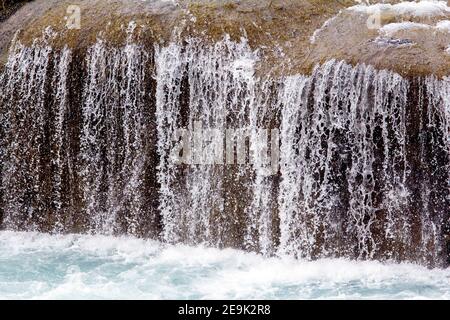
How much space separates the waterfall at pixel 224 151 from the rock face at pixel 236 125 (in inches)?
0.7

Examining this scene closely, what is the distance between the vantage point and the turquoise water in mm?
9406

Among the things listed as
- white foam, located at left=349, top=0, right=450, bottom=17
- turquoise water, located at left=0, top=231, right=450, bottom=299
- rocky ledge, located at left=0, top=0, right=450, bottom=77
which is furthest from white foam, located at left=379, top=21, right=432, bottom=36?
turquoise water, located at left=0, top=231, right=450, bottom=299

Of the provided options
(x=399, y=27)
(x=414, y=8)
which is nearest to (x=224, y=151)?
(x=399, y=27)

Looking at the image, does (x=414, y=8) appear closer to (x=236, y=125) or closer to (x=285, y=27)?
(x=285, y=27)

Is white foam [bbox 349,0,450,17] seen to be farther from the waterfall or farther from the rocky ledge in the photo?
the waterfall

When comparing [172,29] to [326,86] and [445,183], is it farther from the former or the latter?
[445,183]

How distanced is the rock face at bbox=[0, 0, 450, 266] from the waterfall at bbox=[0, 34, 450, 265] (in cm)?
2

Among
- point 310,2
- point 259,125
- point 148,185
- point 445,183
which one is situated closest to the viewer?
point 445,183

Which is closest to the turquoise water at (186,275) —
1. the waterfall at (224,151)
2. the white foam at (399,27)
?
the waterfall at (224,151)

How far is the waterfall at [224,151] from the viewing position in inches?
390

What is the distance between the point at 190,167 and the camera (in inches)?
432

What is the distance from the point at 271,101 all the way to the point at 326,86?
0.80 meters

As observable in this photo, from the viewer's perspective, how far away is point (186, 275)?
10039 mm

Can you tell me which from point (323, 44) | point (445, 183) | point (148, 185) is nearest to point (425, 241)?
point (445, 183)
